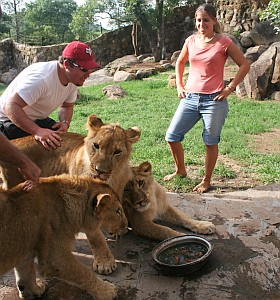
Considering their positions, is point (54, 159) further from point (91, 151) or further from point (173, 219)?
point (173, 219)

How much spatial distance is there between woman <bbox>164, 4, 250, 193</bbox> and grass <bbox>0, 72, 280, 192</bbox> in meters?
0.88

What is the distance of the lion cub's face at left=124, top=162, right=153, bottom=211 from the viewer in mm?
3745

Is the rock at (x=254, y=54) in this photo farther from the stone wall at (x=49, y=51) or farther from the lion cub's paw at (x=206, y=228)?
the lion cub's paw at (x=206, y=228)

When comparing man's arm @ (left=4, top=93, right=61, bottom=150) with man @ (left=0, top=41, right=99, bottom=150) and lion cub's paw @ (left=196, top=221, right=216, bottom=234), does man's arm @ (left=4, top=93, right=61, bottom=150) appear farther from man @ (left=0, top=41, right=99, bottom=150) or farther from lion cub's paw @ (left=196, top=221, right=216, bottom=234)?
lion cub's paw @ (left=196, top=221, right=216, bottom=234)

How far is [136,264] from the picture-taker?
3.41m

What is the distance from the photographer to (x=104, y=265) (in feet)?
10.7

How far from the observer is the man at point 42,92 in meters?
3.72

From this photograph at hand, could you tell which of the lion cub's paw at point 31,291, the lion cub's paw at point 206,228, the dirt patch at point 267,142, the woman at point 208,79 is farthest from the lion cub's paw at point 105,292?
the dirt patch at point 267,142

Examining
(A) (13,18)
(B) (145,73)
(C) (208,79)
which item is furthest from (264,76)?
(A) (13,18)

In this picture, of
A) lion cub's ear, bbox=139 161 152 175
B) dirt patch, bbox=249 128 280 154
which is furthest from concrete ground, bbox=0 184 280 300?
dirt patch, bbox=249 128 280 154

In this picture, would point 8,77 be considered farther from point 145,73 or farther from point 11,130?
point 11,130

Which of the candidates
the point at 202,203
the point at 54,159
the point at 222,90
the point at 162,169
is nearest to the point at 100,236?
the point at 54,159

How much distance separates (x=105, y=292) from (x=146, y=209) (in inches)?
40.9

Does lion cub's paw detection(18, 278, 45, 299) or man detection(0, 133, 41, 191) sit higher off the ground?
man detection(0, 133, 41, 191)
